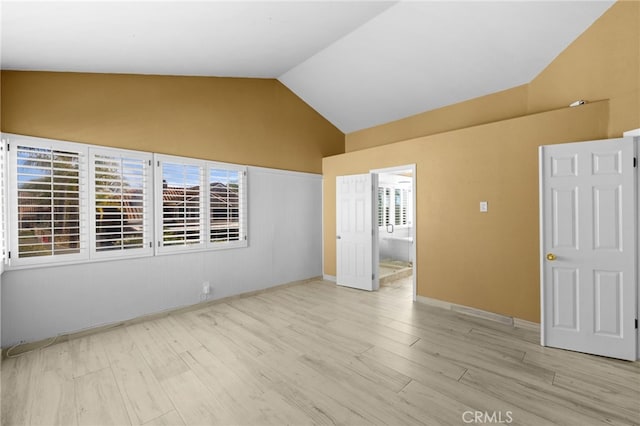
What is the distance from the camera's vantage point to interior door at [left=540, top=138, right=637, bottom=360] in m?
2.47

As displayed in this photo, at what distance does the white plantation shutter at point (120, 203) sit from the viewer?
10.1 ft

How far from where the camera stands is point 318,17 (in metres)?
3.00

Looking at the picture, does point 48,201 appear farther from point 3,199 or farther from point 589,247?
point 589,247

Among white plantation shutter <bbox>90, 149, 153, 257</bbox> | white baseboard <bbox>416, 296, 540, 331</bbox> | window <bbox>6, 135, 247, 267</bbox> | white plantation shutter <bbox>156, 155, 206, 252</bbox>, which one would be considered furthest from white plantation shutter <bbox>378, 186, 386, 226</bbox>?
white plantation shutter <bbox>90, 149, 153, 257</bbox>

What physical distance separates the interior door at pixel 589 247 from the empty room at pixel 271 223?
0.06ft

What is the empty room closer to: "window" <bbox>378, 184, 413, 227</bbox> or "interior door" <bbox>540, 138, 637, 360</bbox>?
"interior door" <bbox>540, 138, 637, 360</bbox>

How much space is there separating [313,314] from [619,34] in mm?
4363

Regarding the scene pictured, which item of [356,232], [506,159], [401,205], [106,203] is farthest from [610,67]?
[106,203]

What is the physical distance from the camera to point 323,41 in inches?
143

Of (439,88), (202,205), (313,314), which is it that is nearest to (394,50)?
(439,88)

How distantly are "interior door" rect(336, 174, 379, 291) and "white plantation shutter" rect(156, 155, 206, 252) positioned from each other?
2395 millimetres

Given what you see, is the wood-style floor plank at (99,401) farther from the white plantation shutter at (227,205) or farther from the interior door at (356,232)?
the interior door at (356,232)

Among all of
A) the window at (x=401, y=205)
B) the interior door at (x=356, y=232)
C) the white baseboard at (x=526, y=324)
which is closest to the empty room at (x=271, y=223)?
the white baseboard at (x=526, y=324)

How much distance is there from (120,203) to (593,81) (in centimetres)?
534
